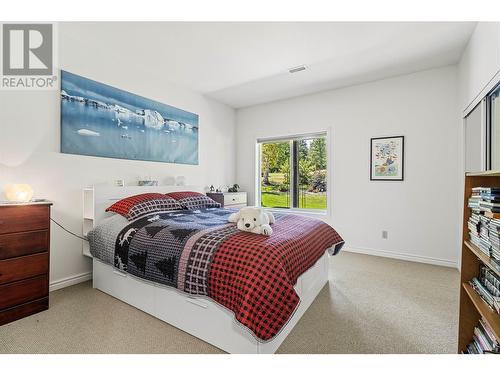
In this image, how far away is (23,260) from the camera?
77.2 inches

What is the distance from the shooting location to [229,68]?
325cm

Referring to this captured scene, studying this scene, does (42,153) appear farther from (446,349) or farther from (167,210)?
(446,349)

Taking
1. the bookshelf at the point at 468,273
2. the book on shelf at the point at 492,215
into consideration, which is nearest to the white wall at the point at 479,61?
the bookshelf at the point at 468,273

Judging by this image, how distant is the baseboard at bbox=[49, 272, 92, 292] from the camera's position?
2492 mm

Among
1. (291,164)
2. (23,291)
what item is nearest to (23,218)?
(23,291)

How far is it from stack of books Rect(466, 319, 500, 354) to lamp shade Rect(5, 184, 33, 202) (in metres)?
3.27

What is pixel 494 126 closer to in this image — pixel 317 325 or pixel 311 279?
pixel 311 279

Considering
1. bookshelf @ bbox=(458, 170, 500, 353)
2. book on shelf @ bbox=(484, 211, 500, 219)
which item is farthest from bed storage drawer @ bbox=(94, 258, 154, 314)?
book on shelf @ bbox=(484, 211, 500, 219)

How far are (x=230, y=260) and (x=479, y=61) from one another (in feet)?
9.32

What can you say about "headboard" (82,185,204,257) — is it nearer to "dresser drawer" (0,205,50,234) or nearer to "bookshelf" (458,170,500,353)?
"dresser drawer" (0,205,50,234)

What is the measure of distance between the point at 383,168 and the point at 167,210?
3032 millimetres
